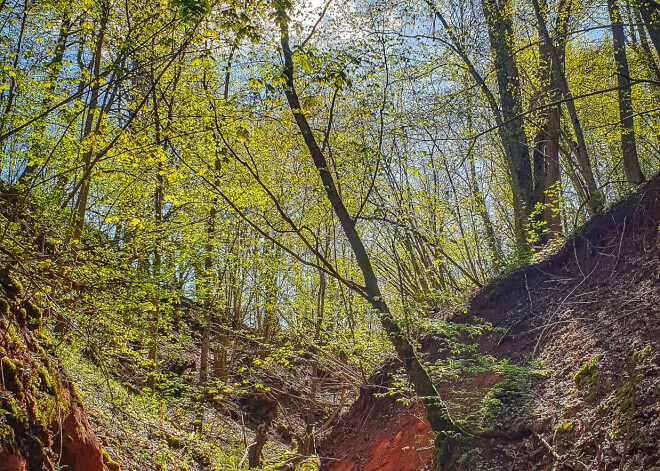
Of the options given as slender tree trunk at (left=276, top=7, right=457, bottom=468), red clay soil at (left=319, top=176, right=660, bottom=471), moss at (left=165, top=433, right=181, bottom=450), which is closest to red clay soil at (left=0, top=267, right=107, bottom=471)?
moss at (left=165, top=433, right=181, bottom=450)

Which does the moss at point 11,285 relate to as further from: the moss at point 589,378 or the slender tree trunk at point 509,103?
the slender tree trunk at point 509,103

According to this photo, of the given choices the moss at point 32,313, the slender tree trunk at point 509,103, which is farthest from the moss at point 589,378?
the moss at point 32,313

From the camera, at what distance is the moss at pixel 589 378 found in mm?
5027

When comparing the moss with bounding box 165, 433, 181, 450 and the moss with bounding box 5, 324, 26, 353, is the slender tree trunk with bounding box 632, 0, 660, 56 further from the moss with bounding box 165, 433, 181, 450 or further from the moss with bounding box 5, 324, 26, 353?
the moss with bounding box 165, 433, 181, 450

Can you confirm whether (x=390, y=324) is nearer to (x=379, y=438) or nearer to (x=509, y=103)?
(x=379, y=438)

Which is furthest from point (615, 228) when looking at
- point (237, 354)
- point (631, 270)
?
point (237, 354)

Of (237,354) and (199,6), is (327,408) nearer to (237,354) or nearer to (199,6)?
(237,354)

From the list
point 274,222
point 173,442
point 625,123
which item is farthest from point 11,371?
point 625,123

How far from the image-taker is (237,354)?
48.2ft

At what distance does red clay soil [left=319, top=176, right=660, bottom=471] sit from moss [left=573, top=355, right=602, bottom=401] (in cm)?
2

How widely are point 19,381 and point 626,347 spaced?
635 cm

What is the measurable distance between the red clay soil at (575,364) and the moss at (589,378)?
2 centimetres

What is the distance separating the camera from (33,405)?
4.25 m

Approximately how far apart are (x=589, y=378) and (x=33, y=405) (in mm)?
5967
